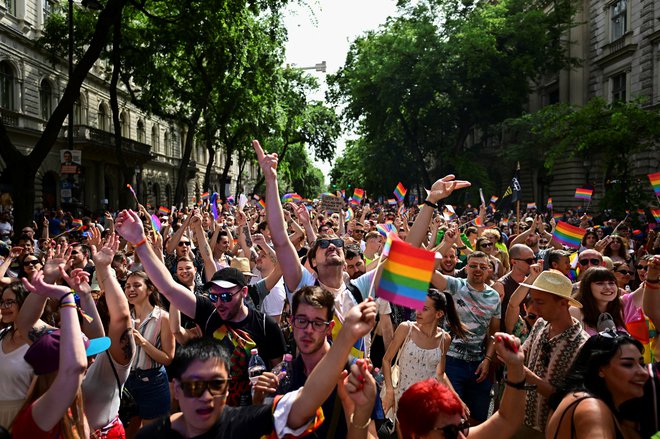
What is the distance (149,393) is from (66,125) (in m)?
31.4

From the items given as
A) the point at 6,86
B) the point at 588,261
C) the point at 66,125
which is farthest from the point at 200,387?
the point at 66,125

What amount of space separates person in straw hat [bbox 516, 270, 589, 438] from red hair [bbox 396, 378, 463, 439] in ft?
5.53

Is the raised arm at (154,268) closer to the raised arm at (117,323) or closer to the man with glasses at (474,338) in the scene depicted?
the raised arm at (117,323)

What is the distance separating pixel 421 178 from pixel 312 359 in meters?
37.9

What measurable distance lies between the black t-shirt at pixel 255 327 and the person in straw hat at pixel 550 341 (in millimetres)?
1715

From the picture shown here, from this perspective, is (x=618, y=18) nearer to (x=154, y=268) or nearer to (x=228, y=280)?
(x=228, y=280)

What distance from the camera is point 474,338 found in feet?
16.5

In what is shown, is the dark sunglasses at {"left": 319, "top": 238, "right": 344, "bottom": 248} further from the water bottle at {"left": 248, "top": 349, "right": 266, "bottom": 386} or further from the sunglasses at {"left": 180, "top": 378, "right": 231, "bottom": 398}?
the sunglasses at {"left": 180, "top": 378, "right": 231, "bottom": 398}

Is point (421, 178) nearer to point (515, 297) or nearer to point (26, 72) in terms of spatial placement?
point (26, 72)

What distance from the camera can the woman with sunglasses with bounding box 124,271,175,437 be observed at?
439 centimetres

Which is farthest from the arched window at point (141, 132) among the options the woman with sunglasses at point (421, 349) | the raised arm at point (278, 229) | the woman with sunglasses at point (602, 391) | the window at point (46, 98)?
the woman with sunglasses at point (602, 391)

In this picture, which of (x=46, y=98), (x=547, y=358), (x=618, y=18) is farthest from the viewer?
(x=46, y=98)

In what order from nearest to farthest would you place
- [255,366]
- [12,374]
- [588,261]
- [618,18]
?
1. [255,366]
2. [12,374]
3. [588,261]
4. [618,18]

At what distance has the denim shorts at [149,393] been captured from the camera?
4.39 m
